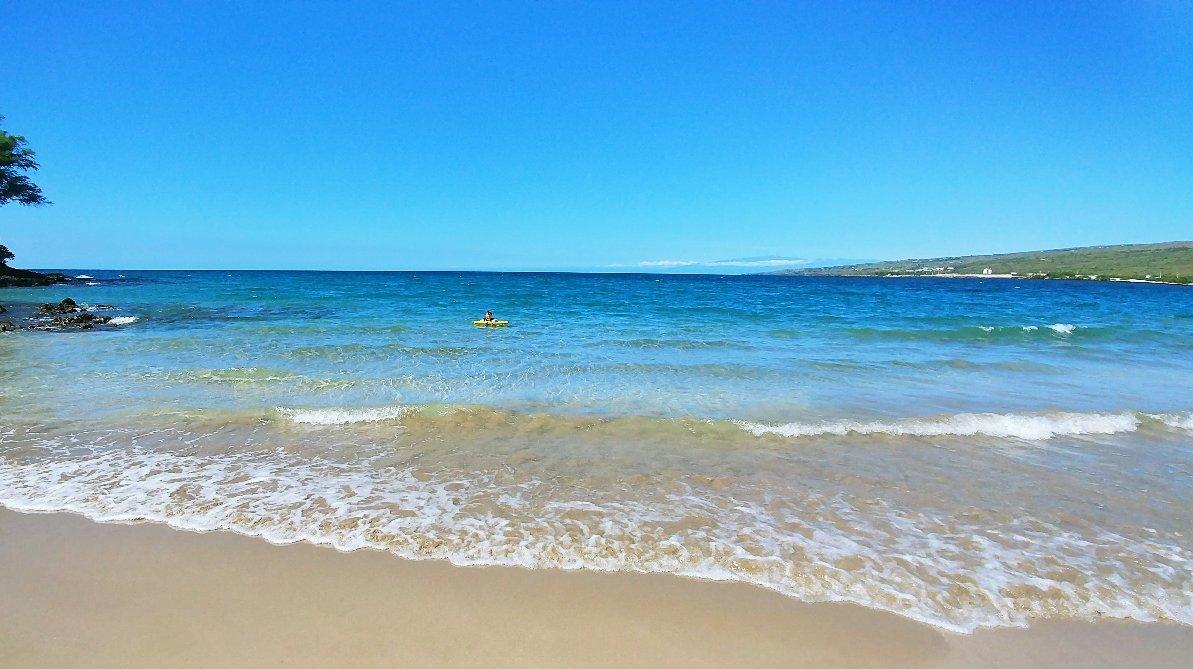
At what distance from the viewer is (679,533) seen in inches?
189

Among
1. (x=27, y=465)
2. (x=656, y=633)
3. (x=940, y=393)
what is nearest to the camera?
(x=656, y=633)

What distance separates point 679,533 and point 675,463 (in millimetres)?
1865

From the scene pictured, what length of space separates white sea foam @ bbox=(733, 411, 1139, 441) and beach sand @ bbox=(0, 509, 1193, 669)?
4.35 m

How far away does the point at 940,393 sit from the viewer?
10633 millimetres

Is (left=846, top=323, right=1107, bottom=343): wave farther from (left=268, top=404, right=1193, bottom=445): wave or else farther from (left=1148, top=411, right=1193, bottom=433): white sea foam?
(left=268, top=404, right=1193, bottom=445): wave

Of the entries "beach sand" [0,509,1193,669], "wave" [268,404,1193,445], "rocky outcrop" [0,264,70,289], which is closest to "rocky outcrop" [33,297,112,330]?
"wave" [268,404,1193,445]

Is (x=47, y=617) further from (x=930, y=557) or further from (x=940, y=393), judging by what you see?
(x=940, y=393)

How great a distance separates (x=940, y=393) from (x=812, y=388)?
2.44 meters

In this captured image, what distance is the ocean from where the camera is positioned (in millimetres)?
4355

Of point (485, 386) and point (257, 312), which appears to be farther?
point (257, 312)

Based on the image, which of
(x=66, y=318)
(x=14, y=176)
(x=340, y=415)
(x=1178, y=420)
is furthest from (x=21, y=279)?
(x=1178, y=420)

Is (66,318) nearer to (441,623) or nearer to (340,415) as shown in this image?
(340,415)

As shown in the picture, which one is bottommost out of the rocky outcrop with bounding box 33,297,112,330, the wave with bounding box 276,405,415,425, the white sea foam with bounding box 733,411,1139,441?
the white sea foam with bounding box 733,411,1139,441

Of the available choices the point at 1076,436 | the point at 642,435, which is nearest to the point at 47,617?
the point at 642,435
